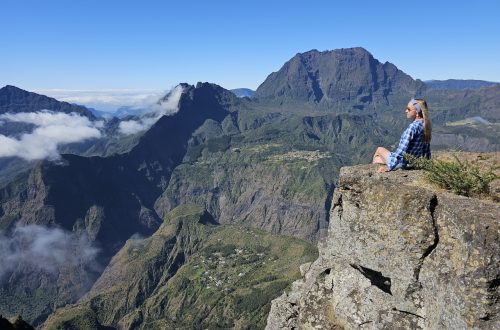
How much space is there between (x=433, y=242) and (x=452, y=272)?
5.55 ft

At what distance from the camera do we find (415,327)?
19469 millimetres

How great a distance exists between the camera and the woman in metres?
23.2

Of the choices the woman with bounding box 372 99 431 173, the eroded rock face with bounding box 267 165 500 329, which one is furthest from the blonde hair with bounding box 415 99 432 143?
the eroded rock face with bounding box 267 165 500 329

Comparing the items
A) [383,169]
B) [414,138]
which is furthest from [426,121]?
[383,169]

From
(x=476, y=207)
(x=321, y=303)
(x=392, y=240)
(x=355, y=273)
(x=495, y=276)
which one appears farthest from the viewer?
(x=321, y=303)

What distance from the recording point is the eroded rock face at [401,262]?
16125mm

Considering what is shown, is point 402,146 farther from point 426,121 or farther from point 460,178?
point 460,178

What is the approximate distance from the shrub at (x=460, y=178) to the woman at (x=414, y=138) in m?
3.39

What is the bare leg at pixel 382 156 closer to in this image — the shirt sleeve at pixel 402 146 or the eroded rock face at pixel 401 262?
the shirt sleeve at pixel 402 146

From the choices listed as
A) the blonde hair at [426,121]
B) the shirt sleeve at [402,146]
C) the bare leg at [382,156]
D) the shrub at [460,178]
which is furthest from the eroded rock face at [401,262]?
the blonde hair at [426,121]

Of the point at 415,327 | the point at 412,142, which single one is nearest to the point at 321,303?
the point at 415,327

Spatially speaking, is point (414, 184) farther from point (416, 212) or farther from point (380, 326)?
point (380, 326)

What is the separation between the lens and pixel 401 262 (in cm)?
2005

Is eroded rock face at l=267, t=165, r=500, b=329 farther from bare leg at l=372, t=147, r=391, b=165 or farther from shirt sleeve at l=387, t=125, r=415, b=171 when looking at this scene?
bare leg at l=372, t=147, r=391, b=165
